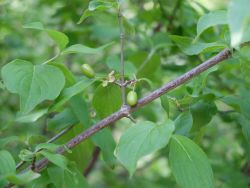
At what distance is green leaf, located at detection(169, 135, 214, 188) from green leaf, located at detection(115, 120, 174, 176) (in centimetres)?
7

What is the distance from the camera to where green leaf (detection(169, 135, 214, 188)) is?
808 millimetres

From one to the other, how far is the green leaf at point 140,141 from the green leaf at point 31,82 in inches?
7.2

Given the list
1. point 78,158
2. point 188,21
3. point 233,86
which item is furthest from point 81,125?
point 233,86

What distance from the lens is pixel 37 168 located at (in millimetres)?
883

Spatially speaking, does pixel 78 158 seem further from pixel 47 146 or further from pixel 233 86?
pixel 233 86

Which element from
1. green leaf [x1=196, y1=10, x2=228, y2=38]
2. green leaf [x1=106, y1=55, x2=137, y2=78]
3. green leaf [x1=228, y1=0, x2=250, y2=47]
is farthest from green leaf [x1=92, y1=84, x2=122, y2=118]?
green leaf [x1=228, y1=0, x2=250, y2=47]

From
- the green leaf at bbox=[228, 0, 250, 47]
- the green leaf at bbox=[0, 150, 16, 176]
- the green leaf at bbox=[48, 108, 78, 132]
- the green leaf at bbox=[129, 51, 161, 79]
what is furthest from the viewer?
the green leaf at bbox=[129, 51, 161, 79]

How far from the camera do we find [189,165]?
32.2 inches

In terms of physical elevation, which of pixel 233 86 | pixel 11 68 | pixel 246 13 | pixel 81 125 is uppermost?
pixel 246 13

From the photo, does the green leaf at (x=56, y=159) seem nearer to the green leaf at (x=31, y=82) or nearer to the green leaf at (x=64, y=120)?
the green leaf at (x=31, y=82)

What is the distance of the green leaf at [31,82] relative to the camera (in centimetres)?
86

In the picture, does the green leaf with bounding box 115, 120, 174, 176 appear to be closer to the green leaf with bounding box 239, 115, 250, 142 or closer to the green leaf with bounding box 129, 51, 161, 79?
the green leaf with bounding box 239, 115, 250, 142

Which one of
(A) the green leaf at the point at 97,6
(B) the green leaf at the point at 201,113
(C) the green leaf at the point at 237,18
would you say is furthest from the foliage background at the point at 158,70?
(C) the green leaf at the point at 237,18

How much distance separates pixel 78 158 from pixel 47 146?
302mm
